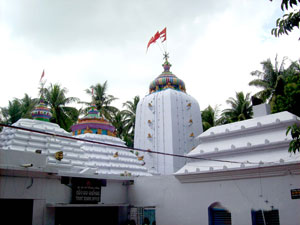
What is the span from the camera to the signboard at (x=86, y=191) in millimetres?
13430

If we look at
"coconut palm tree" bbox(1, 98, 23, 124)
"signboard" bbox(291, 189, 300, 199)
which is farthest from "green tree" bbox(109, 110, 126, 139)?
"signboard" bbox(291, 189, 300, 199)

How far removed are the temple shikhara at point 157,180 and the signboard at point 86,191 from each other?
1.8 inches

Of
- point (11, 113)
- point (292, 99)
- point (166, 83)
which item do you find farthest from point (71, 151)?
point (11, 113)

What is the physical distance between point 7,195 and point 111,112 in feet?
84.5

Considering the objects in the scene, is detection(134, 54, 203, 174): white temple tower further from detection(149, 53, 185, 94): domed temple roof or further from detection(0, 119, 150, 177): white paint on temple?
detection(0, 119, 150, 177): white paint on temple

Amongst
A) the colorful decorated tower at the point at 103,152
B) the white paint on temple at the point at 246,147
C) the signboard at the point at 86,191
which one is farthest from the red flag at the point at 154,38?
the signboard at the point at 86,191

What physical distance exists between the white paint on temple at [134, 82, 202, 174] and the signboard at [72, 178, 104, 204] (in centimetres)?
869

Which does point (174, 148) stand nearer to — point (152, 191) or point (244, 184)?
point (152, 191)

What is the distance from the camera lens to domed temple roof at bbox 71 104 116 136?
→ 20.3 m

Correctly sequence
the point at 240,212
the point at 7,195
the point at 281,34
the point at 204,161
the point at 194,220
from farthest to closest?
the point at 204,161 → the point at 194,220 → the point at 240,212 → the point at 7,195 → the point at 281,34

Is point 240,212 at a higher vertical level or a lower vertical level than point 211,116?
lower

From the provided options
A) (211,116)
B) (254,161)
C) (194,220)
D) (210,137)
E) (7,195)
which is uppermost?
(211,116)

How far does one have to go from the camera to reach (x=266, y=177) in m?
12.0

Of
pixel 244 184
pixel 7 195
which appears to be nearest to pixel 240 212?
pixel 244 184
